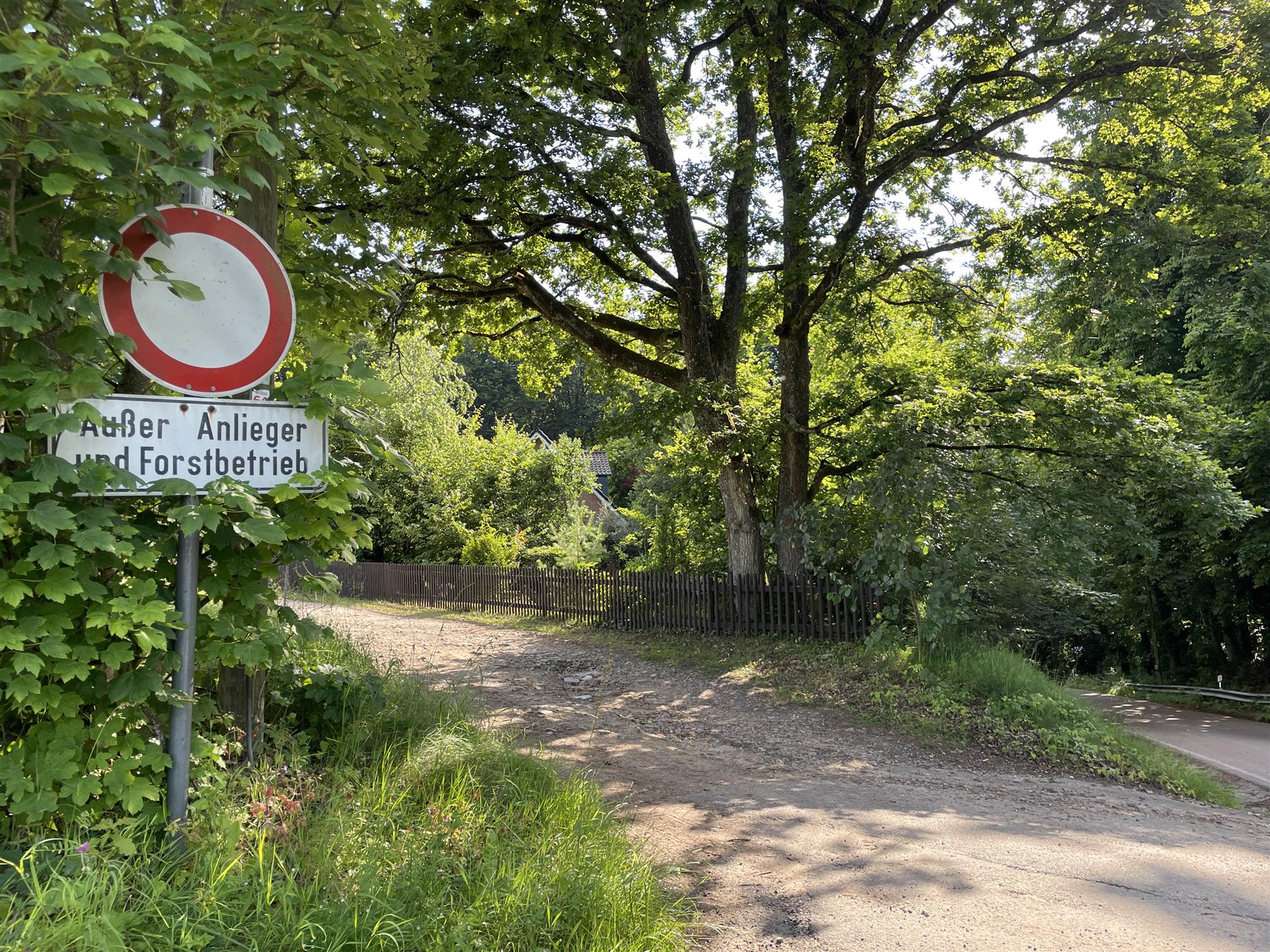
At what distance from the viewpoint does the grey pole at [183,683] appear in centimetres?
271

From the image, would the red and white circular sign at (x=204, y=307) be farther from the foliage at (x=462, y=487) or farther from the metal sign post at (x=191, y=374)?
the foliage at (x=462, y=487)

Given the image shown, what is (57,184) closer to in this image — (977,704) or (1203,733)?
(977,704)

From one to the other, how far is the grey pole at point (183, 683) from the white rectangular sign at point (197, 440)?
6.1 inches

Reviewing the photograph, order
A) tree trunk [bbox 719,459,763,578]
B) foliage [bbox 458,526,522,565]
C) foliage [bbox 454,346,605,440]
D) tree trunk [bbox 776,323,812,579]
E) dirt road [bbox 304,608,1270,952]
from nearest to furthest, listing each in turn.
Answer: dirt road [bbox 304,608,1270,952], tree trunk [bbox 776,323,812,579], tree trunk [bbox 719,459,763,578], foliage [bbox 458,526,522,565], foliage [bbox 454,346,605,440]

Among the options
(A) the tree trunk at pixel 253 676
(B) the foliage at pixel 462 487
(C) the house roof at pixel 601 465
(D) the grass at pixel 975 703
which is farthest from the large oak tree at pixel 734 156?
(C) the house roof at pixel 601 465

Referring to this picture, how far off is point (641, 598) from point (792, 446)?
4.34 m

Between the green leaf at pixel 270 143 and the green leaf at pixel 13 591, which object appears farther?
the green leaf at pixel 270 143

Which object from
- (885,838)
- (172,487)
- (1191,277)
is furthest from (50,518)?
(1191,277)

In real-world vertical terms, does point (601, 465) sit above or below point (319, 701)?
above

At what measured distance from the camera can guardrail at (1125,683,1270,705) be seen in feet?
54.9

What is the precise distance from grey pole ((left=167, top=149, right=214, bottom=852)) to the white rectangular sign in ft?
0.51

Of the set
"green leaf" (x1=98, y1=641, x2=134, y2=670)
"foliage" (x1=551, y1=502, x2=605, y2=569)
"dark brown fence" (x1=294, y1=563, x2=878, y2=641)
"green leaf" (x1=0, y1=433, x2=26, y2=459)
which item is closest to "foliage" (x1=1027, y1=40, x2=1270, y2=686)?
"dark brown fence" (x1=294, y1=563, x2=878, y2=641)

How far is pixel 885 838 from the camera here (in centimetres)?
475

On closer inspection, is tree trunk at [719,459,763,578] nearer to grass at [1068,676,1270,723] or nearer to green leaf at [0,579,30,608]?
grass at [1068,676,1270,723]
